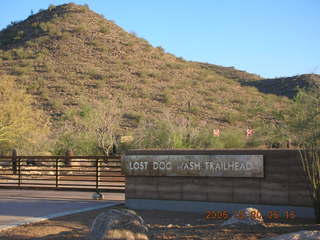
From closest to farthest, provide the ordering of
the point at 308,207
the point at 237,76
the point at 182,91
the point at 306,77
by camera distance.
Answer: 1. the point at 308,207
2. the point at 182,91
3. the point at 306,77
4. the point at 237,76

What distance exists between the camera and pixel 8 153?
108ft

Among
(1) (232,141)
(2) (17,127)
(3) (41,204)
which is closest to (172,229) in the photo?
(3) (41,204)

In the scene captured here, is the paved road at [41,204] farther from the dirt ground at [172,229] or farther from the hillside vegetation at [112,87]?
the hillside vegetation at [112,87]

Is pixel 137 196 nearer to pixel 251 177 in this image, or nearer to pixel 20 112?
pixel 251 177

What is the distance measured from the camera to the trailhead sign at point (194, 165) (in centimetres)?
1191

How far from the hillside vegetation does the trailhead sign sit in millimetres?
16480

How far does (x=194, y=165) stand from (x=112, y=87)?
4555 cm

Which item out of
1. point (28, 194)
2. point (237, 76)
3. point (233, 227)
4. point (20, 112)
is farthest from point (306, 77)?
point (233, 227)

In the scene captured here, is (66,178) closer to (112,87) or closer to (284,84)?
(112,87)

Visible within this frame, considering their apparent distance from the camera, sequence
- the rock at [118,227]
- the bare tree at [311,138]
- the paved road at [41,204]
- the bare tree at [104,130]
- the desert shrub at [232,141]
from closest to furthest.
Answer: the rock at [118,227] < the bare tree at [311,138] < the paved road at [41,204] < the bare tree at [104,130] < the desert shrub at [232,141]

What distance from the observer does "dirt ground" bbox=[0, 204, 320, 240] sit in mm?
9188

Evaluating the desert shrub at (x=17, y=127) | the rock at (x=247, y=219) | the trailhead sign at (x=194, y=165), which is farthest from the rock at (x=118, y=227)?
the desert shrub at (x=17, y=127)

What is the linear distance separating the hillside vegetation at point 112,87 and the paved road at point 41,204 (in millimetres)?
13263

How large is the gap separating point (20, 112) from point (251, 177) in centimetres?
2369
